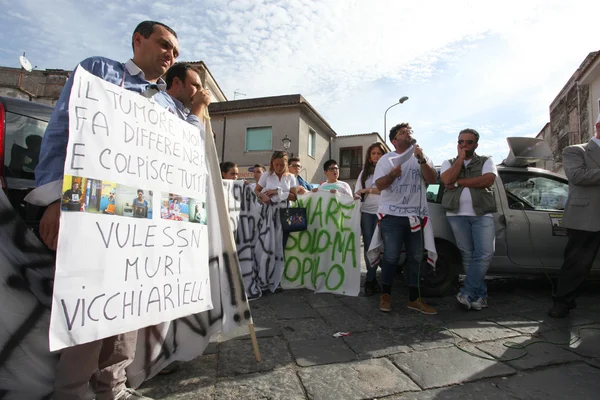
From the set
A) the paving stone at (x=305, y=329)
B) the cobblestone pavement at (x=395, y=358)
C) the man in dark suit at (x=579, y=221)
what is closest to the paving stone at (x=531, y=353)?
the cobblestone pavement at (x=395, y=358)

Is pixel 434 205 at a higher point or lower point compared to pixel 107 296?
higher

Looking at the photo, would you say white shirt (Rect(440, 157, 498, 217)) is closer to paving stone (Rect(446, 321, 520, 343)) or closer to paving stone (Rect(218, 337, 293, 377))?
paving stone (Rect(446, 321, 520, 343))

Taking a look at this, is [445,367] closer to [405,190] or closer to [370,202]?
[405,190]

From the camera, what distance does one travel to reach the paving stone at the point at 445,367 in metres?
1.92

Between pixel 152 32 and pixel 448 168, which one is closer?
pixel 152 32

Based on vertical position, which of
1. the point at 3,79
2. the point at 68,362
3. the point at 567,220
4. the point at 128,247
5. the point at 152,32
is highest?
the point at 3,79

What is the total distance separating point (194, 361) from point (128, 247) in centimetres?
112

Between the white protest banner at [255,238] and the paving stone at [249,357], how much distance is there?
125 cm

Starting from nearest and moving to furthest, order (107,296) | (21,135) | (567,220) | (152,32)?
(107,296)
(152,32)
(21,135)
(567,220)

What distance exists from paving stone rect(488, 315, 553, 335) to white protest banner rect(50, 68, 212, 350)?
8.70 ft

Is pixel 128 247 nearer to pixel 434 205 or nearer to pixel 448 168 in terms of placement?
pixel 448 168

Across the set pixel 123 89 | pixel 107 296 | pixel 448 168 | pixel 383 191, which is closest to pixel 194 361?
pixel 107 296

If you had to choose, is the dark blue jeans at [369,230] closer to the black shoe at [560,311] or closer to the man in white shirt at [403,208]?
the man in white shirt at [403,208]

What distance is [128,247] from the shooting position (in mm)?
1361
